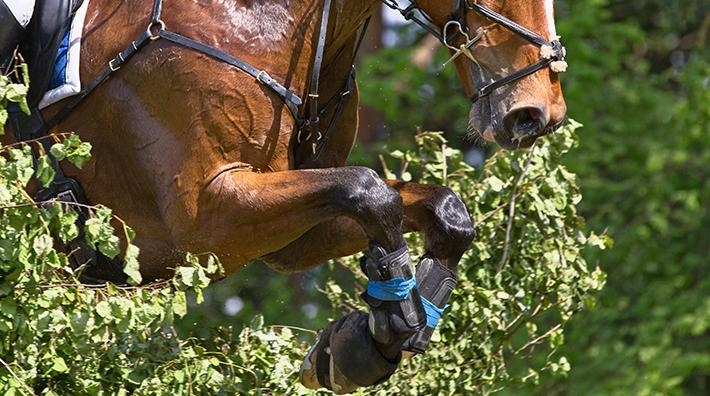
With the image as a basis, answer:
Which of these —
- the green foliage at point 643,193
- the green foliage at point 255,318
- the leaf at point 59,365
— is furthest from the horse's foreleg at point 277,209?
the green foliage at point 643,193

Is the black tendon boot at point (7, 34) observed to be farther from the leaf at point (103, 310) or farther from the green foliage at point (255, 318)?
the leaf at point (103, 310)

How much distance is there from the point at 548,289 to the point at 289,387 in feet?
3.46

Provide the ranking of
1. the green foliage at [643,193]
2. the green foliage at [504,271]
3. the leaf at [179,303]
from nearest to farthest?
the leaf at [179,303] < the green foliage at [504,271] < the green foliage at [643,193]

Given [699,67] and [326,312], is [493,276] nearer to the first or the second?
[326,312]

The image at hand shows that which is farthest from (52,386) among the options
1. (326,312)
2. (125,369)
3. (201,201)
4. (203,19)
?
(326,312)

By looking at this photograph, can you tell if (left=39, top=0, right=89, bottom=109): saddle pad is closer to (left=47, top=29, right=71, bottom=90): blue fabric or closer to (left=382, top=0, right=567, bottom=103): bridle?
(left=47, top=29, right=71, bottom=90): blue fabric

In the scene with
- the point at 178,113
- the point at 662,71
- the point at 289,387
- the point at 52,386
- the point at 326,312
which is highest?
the point at 662,71

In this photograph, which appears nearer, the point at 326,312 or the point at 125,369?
the point at 125,369

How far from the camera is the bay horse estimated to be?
4.76m

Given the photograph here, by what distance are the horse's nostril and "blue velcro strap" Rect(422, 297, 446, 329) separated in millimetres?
539

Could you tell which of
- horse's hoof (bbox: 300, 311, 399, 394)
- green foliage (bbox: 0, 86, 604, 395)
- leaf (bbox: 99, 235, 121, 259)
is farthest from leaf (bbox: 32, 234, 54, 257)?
horse's hoof (bbox: 300, 311, 399, 394)

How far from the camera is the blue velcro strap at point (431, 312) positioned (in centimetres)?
487

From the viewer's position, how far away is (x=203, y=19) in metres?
4.89

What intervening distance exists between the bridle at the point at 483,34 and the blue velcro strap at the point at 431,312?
23.7 inches
